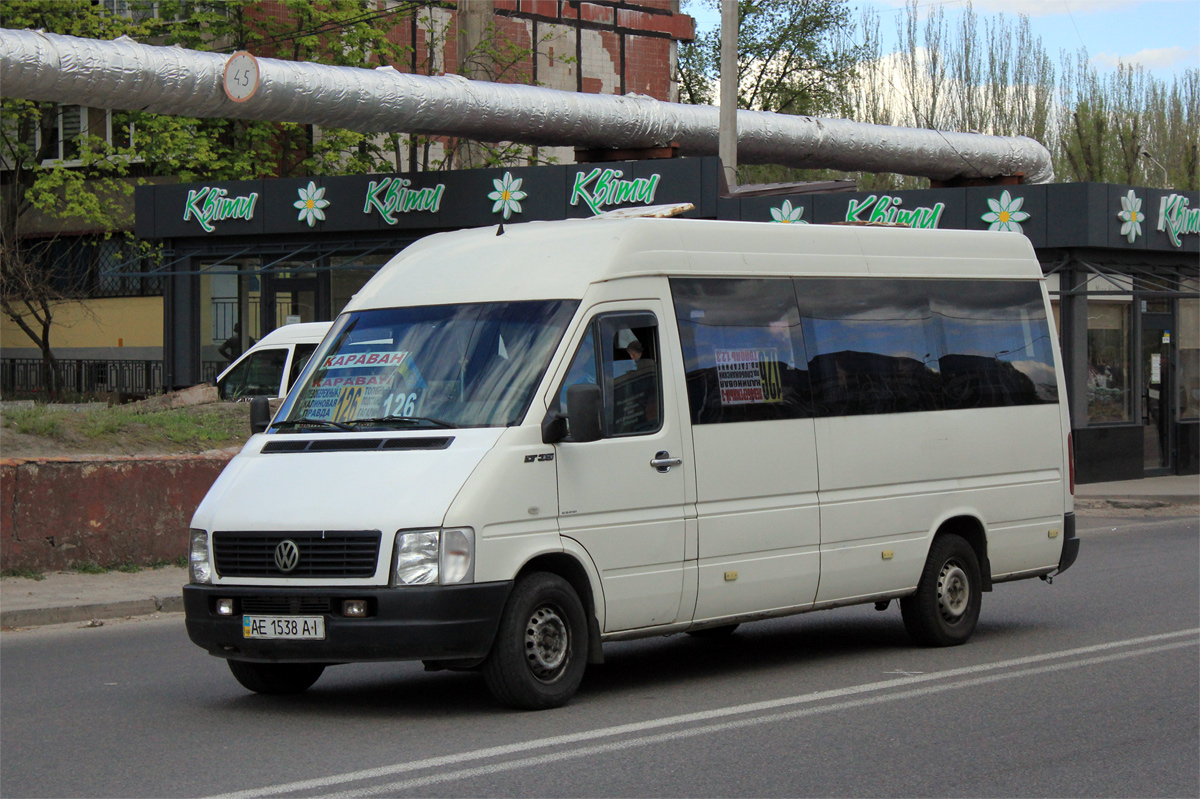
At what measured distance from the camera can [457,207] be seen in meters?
26.3

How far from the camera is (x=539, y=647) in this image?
7.55 meters

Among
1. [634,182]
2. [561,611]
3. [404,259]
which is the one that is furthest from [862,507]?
[634,182]

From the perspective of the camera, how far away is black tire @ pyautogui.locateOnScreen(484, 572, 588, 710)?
24.1 ft

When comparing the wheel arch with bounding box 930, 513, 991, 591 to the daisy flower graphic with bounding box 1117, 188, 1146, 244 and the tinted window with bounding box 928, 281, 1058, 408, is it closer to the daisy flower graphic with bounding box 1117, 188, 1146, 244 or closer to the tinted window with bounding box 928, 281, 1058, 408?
the tinted window with bounding box 928, 281, 1058, 408

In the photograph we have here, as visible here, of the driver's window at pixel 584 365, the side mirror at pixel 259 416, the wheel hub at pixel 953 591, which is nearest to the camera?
the driver's window at pixel 584 365

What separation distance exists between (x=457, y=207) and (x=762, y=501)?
1842 centimetres

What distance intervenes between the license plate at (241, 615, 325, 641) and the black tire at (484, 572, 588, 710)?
2.82 ft

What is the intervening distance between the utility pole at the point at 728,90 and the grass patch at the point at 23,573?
1099 centimetres

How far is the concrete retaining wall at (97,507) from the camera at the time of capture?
41.6 ft

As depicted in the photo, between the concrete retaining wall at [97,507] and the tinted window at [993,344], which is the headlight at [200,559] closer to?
the tinted window at [993,344]

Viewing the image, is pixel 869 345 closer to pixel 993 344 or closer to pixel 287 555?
pixel 993 344

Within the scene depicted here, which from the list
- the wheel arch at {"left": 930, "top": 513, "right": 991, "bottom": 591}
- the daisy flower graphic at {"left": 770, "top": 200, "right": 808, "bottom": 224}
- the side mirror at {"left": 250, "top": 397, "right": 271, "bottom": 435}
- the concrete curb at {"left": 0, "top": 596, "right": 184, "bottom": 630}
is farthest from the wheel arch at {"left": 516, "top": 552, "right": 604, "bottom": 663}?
the daisy flower graphic at {"left": 770, "top": 200, "right": 808, "bottom": 224}

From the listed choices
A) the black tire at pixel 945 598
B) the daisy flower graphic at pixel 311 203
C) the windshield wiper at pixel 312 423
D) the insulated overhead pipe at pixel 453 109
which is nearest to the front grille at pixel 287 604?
the windshield wiper at pixel 312 423

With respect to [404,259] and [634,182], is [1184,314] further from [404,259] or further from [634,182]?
[404,259]
